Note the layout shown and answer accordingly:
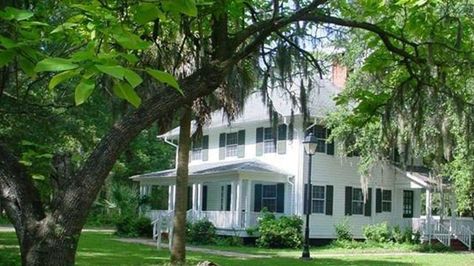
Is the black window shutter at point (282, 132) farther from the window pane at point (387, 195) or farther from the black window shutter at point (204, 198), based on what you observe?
the black window shutter at point (204, 198)

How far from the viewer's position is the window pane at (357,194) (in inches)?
1158

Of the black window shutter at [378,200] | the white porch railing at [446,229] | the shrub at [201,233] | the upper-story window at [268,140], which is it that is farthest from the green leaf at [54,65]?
the black window shutter at [378,200]

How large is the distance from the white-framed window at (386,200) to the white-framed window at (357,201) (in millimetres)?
1358

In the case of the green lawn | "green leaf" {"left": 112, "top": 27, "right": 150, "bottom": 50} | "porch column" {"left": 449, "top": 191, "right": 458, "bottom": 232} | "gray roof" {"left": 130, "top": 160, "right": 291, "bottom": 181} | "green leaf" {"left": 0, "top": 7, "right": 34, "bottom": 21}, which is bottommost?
the green lawn

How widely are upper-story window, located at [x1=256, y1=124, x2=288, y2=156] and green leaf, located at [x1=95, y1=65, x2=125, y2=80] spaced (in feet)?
85.2

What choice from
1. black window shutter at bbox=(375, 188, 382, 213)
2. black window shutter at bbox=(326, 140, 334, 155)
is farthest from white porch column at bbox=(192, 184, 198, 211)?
black window shutter at bbox=(375, 188, 382, 213)

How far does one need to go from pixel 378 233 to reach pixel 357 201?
7.12 ft

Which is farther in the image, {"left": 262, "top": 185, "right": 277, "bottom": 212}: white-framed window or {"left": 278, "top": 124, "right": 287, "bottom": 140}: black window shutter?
{"left": 262, "top": 185, "right": 277, "bottom": 212}: white-framed window

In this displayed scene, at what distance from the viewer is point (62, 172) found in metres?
Answer: 5.43

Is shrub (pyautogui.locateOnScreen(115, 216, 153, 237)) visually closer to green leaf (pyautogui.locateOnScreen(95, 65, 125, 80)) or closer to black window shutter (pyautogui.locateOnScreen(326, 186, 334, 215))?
black window shutter (pyautogui.locateOnScreen(326, 186, 334, 215))

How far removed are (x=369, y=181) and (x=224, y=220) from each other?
22.1 feet

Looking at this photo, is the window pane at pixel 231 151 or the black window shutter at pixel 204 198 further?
the black window shutter at pixel 204 198

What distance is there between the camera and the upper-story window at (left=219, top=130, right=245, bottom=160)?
3094 centimetres

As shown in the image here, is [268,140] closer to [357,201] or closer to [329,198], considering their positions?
[329,198]
